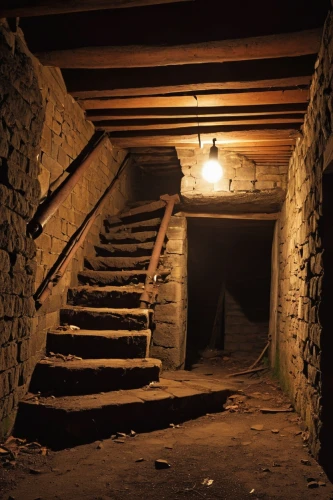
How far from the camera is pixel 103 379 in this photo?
12.4 feet

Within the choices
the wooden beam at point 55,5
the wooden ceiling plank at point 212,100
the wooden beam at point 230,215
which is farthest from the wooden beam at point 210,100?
the wooden beam at point 230,215

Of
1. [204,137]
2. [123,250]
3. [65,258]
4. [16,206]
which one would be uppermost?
[204,137]

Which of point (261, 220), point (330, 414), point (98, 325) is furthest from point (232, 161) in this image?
point (330, 414)

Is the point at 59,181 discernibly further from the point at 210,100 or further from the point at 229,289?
the point at 229,289

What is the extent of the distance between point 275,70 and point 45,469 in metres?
3.77

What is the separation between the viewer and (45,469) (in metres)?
2.77

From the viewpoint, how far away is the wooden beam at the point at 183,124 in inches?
175

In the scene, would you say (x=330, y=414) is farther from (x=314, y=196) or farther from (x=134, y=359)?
(x=134, y=359)

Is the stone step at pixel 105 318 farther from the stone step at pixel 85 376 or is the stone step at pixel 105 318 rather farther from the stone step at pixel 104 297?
the stone step at pixel 85 376

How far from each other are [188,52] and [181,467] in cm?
328

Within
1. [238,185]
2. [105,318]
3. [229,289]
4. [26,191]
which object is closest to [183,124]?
[238,185]

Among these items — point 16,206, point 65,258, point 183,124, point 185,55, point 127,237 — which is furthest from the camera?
point 127,237

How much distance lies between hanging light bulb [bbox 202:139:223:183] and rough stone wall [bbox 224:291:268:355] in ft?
11.5

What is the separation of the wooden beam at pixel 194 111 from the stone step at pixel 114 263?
193 cm
